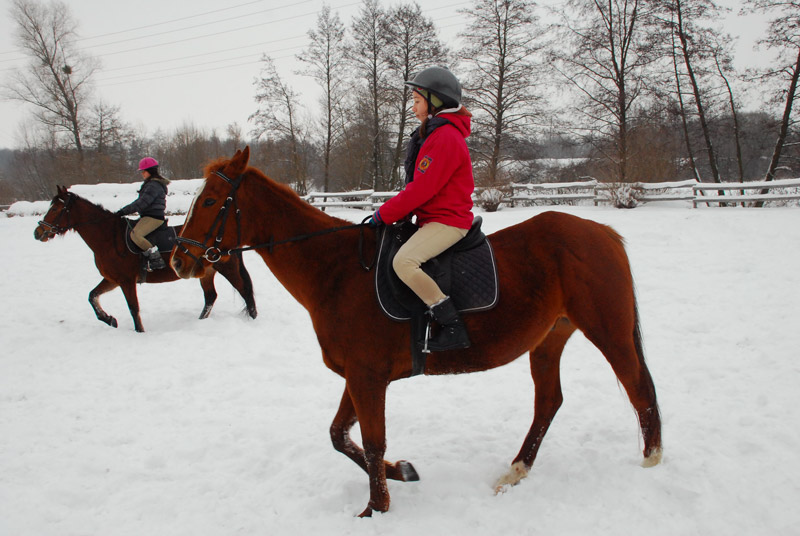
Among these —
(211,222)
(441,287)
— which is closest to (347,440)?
(441,287)

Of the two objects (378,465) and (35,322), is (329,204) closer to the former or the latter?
(35,322)

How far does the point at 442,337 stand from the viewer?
9.14 feet

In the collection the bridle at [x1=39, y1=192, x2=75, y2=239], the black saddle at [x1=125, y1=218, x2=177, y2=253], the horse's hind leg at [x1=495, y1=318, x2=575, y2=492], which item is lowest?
the horse's hind leg at [x1=495, y1=318, x2=575, y2=492]

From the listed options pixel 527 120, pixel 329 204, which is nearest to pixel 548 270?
pixel 329 204

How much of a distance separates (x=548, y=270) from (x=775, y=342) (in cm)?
421

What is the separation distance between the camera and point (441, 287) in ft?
9.13

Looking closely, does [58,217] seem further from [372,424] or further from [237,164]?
[372,424]

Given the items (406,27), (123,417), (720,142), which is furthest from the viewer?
→ (406,27)

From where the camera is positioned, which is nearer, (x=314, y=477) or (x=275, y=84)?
(x=314, y=477)

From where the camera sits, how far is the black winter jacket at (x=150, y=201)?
7.05 metres

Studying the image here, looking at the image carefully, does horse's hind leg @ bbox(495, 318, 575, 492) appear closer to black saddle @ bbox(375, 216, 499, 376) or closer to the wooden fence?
black saddle @ bbox(375, 216, 499, 376)

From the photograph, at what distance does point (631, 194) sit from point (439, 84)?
52.5 feet

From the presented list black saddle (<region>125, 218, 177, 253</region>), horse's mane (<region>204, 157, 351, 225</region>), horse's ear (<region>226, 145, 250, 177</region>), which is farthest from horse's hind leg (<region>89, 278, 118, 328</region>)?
horse's ear (<region>226, 145, 250, 177</region>)

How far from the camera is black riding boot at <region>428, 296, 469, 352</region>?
271 centimetres
